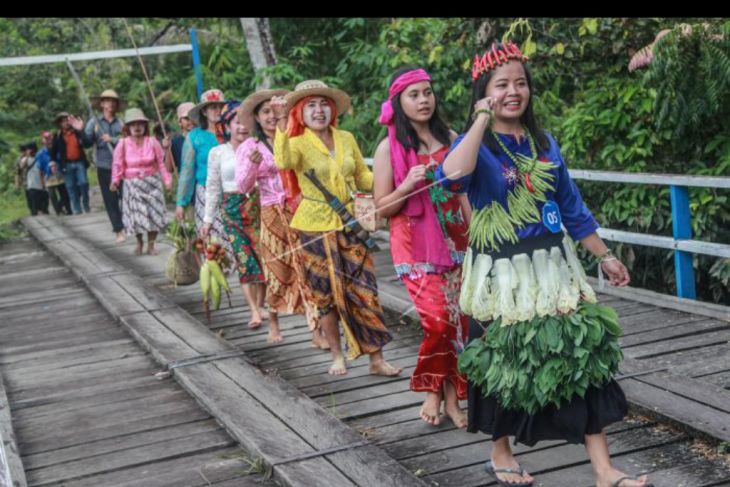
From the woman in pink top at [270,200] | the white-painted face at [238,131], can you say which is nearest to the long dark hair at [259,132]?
the woman in pink top at [270,200]

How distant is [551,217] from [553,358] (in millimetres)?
570

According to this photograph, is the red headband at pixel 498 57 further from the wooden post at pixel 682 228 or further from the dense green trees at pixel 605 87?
the wooden post at pixel 682 228

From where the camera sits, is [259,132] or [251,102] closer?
[251,102]

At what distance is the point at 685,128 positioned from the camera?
8.33 meters

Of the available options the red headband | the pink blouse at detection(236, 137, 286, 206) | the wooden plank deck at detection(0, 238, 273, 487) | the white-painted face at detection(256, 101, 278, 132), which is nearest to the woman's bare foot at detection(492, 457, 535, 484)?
the wooden plank deck at detection(0, 238, 273, 487)

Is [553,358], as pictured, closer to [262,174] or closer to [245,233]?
[262,174]

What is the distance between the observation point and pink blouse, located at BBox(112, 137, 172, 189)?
13141mm

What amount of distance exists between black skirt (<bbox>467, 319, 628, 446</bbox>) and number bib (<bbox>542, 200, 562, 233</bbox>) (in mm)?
640

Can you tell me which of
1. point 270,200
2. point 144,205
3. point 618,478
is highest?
Answer: point 270,200

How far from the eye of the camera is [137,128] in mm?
13047

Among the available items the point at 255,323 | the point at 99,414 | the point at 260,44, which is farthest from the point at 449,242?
the point at 260,44

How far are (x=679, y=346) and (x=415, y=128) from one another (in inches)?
82.8

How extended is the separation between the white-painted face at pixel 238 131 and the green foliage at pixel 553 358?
4.18m

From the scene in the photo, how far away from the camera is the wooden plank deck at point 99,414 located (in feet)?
16.2
